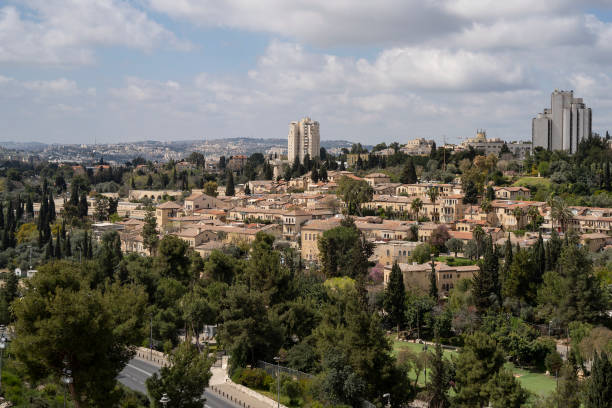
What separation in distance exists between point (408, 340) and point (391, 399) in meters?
14.9

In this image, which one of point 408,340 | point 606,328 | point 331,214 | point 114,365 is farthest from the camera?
point 331,214

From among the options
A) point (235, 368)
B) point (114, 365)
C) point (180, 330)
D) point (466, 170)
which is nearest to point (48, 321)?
point (114, 365)

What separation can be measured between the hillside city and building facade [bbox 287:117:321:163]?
40059 mm

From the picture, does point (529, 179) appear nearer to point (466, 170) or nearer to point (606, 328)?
point (466, 170)

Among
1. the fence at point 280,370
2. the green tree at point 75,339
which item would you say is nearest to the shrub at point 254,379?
the fence at point 280,370

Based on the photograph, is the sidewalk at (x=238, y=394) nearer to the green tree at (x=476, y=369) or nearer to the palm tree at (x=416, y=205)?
the green tree at (x=476, y=369)

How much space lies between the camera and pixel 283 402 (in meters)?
27.7

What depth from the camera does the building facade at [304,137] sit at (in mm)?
132375

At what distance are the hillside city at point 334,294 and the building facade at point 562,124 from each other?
64.9ft

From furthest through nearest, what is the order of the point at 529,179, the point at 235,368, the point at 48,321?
the point at 529,179 < the point at 235,368 < the point at 48,321

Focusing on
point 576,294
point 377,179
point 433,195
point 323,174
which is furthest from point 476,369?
point 323,174

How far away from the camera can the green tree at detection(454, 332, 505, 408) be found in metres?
28.6

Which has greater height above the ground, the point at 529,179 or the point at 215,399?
the point at 529,179

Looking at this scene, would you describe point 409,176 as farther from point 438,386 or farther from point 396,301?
point 438,386
